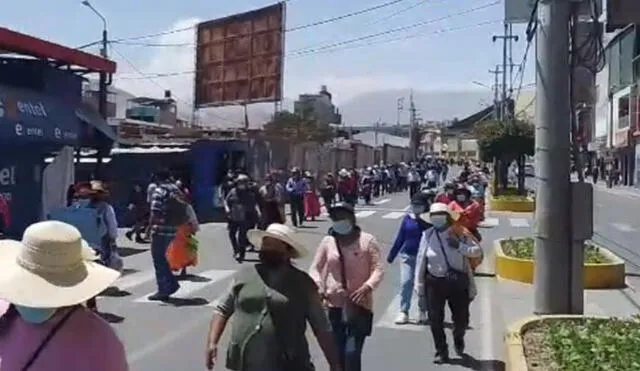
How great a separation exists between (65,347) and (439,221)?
631 centimetres

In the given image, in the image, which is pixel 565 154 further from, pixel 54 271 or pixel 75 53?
pixel 75 53

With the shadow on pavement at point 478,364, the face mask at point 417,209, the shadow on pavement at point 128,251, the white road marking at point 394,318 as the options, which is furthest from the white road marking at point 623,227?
the shadow on pavement at point 478,364

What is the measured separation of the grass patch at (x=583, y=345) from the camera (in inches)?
308

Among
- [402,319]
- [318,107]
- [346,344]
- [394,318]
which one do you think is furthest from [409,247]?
[318,107]

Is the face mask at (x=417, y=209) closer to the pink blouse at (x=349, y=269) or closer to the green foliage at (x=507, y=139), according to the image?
the pink blouse at (x=349, y=269)

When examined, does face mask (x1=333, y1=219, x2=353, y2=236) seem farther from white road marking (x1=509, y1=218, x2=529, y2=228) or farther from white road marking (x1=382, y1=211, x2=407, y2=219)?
white road marking (x1=382, y1=211, x2=407, y2=219)

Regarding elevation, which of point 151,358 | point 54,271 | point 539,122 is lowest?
point 151,358

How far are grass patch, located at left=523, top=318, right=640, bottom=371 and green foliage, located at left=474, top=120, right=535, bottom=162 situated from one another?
3312cm

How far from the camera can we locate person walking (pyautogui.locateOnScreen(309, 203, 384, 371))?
7871mm

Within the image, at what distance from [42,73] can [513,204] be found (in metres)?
20.8

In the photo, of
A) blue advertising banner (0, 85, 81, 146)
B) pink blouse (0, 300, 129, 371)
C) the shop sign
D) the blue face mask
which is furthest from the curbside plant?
the shop sign

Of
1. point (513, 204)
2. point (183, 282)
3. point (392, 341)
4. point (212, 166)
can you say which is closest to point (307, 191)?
point (212, 166)

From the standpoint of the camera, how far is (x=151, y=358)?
1016 centimetres

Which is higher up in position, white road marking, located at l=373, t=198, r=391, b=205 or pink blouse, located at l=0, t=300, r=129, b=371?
pink blouse, located at l=0, t=300, r=129, b=371
